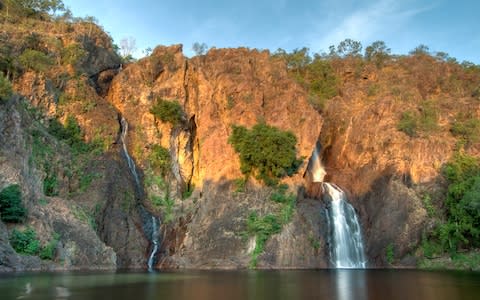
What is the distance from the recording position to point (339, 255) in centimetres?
4366

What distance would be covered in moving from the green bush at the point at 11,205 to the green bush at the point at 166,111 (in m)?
21.6

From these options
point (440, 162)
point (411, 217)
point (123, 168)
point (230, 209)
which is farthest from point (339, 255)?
point (123, 168)

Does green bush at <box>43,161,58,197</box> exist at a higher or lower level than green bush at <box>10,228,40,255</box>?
higher

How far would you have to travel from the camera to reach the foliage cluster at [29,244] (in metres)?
29.9

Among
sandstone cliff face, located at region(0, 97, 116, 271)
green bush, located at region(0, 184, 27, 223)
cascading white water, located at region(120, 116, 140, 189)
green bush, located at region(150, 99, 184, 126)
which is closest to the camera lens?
green bush, located at region(0, 184, 27, 223)


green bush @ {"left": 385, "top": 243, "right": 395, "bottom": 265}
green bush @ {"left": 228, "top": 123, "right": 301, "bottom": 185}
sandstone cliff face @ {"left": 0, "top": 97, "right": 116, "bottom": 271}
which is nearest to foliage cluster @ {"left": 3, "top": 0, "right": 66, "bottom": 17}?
sandstone cliff face @ {"left": 0, "top": 97, "right": 116, "bottom": 271}

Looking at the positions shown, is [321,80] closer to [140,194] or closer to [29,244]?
[140,194]

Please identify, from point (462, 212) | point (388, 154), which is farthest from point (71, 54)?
point (462, 212)

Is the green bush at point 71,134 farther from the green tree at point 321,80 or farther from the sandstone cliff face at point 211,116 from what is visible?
the green tree at point 321,80

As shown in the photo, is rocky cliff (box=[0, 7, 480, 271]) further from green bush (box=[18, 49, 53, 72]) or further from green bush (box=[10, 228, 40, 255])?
green bush (box=[10, 228, 40, 255])

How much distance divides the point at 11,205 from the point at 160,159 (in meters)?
20.1

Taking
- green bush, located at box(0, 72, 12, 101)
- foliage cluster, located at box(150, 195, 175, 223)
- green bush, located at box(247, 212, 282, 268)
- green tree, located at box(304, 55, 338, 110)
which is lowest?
green bush, located at box(247, 212, 282, 268)

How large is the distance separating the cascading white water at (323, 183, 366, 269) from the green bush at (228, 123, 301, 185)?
19.0 ft

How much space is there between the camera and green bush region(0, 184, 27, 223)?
29969mm
